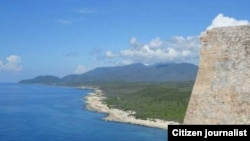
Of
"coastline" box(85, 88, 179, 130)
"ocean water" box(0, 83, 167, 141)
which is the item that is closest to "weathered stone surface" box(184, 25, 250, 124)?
"ocean water" box(0, 83, 167, 141)

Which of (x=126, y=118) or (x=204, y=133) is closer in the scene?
(x=204, y=133)

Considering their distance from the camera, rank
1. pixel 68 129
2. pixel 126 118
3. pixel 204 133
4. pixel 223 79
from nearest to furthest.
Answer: pixel 204 133
pixel 223 79
pixel 68 129
pixel 126 118

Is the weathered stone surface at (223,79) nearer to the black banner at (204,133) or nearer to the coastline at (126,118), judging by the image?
the black banner at (204,133)

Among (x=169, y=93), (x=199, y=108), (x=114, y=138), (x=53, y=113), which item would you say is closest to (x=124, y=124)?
(x=114, y=138)

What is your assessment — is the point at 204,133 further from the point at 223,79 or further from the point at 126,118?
the point at 126,118

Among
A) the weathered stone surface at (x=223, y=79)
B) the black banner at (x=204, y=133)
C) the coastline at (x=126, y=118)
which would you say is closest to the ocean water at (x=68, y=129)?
the coastline at (x=126, y=118)

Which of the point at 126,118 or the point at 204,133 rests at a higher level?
the point at 204,133

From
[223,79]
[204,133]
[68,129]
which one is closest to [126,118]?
[68,129]

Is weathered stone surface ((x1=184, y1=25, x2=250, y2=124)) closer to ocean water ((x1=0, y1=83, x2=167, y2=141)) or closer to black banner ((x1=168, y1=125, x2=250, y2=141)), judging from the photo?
black banner ((x1=168, y1=125, x2=250, y2=141))
